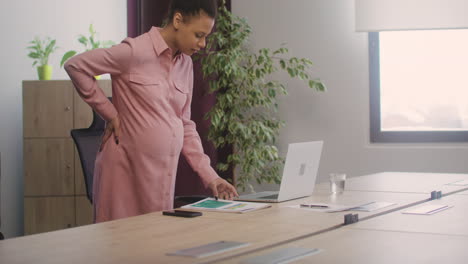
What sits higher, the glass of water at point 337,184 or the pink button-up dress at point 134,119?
the pink button-up dress at point 134,119

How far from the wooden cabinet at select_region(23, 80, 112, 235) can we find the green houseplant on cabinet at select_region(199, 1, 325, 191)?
1.06 metres

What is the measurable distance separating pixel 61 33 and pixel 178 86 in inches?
137

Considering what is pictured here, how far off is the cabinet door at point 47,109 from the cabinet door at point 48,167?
0.07 meters

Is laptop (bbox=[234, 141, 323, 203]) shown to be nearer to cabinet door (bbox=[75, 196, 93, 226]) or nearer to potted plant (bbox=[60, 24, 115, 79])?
cabinet door (bbox=[75, 196, 93, 226])

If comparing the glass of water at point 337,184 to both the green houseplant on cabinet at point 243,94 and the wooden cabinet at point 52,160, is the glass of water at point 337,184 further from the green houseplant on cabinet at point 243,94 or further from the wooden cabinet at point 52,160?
the wooden cabinet at point 52,160

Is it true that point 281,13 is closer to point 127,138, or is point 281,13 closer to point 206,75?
point 206,75

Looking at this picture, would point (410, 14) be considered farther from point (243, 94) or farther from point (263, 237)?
point (263, 237)

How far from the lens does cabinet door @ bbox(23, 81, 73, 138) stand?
5363 mm

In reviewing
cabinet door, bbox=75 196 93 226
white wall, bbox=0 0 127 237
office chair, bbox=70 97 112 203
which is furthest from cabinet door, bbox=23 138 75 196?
office chair, bbox=70 97 112 203

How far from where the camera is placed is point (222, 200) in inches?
107

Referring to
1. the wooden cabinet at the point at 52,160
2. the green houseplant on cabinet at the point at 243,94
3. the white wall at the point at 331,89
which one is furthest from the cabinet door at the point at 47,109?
the white wall at the point at 331,89

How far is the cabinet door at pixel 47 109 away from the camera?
17.6ft

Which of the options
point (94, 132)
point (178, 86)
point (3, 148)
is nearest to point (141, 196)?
point (178, 86)

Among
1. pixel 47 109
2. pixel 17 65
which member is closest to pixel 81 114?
pixel 47 109
